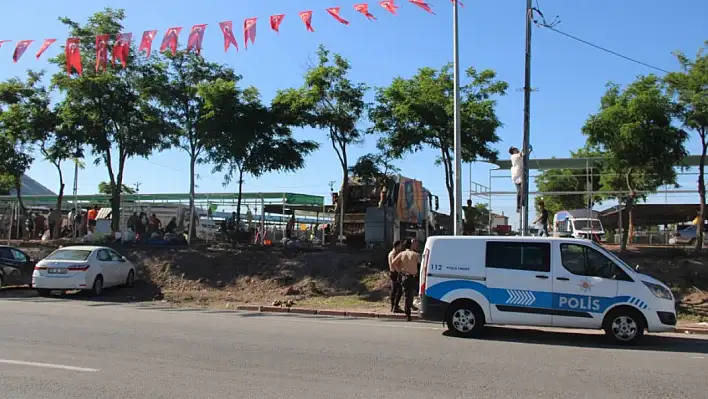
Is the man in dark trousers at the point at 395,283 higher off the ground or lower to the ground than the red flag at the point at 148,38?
lower

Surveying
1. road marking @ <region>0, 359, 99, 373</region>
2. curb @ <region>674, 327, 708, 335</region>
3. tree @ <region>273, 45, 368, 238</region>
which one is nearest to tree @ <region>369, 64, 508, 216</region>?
tree @ <region>273, 45, 368, 238</region>

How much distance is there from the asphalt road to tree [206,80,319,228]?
34.6 feet

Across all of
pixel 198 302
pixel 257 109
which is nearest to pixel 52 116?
pixel 257 109

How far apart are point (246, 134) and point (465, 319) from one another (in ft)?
43.4

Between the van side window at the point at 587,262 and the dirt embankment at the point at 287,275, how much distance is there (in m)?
5.71

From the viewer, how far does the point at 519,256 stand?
11.3 meters

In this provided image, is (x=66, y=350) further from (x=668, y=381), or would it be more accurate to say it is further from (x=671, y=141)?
(x=671, y=141)

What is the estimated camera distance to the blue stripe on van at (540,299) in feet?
35.3

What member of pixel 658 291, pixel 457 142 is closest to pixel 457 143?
pixel 457 142

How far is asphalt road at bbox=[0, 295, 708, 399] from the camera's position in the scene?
6.81 metres

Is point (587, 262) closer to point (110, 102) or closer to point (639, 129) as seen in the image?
point (639, 129)

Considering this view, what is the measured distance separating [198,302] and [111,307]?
281 cm

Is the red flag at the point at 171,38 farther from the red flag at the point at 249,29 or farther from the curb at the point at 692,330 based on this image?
the curb at the point at 692,330

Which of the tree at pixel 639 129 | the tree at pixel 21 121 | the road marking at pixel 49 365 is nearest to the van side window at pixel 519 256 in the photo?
the road marking at pixel 49 365
